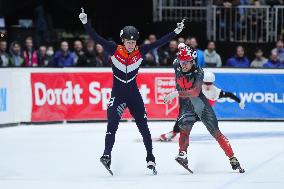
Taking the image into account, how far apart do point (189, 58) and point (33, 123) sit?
7513 millimetres

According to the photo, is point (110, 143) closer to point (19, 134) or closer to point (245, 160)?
point (245, 160)

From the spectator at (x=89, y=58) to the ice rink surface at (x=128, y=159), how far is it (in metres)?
1.97

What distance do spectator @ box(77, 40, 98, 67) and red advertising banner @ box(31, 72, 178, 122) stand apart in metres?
0.74

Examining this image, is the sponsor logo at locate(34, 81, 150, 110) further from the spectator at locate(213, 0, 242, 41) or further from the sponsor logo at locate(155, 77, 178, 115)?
the spectator at locate(213, 0, 242, 41)

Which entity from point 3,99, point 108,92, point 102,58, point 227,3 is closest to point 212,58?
point 102,58

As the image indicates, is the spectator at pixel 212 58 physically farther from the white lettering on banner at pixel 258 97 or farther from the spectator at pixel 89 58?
the spectator at pixel 89 58

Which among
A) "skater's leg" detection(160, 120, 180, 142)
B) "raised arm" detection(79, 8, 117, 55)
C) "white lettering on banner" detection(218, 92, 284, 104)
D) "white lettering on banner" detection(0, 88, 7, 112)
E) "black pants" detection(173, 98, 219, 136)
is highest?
"raised arm" detection(79, 8, 117, 55)

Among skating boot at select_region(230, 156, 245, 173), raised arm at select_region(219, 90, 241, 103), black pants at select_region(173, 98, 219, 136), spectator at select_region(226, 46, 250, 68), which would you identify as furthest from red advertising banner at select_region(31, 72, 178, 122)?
skating boot at select_region(230, 156, 245, 173)

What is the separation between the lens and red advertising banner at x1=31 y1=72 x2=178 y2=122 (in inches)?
657

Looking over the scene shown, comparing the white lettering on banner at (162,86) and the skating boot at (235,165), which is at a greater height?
the skating boot at (235,165)

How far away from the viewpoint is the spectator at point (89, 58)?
17703mm

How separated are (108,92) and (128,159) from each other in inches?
225

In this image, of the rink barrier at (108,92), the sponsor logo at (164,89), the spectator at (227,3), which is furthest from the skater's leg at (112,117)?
the spectator at (227,3)

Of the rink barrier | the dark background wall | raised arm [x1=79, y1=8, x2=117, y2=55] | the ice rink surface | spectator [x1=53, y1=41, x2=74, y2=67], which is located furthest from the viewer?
the dark background wall
